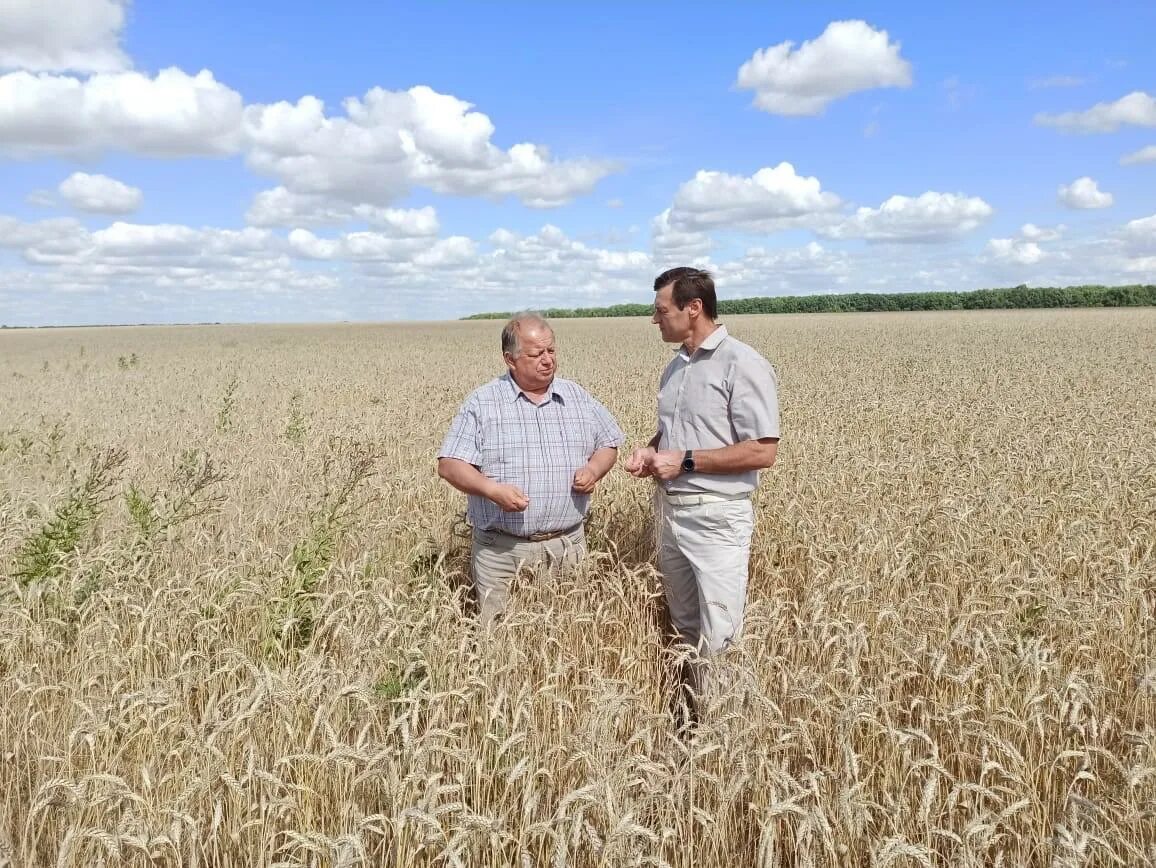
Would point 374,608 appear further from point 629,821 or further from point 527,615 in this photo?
point 629,821

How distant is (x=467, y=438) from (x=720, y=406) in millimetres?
1391

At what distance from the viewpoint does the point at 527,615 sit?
3.62 meters

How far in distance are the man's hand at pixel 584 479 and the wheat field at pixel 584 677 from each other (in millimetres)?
536

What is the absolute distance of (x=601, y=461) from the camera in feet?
14.5

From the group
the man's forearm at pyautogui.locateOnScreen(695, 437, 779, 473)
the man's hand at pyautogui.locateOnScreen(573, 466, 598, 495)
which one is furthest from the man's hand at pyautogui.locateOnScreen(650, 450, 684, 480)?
the man's hand at pyautogui.locateOnScreen(573, 466, 598, 495)

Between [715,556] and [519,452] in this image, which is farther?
[519,452]

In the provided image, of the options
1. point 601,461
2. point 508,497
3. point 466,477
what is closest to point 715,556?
point 601,461

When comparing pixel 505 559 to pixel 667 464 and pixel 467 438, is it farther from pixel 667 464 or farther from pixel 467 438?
pixel 667 464

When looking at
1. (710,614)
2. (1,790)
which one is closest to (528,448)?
(710,614)

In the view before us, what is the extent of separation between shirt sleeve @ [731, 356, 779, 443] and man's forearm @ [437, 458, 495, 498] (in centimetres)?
133

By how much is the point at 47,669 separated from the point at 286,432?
694 centimetres

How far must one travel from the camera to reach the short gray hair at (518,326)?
4199mm

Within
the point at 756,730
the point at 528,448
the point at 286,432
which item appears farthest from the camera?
the point at 286,432

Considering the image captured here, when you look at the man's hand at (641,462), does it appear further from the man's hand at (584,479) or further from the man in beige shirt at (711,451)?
the man's hand at (584,479)
